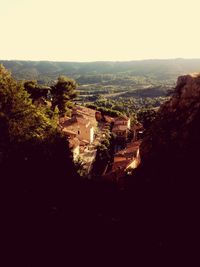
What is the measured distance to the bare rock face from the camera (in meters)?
17.9

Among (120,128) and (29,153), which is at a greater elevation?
(29,153)

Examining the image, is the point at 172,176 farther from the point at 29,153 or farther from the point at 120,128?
the point at 120,128

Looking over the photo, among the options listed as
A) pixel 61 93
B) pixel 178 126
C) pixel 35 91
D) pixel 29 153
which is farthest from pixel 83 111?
pixel 178 126

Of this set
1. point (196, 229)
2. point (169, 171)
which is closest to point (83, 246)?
point (196, 229)

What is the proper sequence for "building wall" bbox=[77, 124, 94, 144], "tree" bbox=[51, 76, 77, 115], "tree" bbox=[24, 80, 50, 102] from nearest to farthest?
"tree" bbox=[24, 80, 50, 102], "tree" bbox=[51, 76, 77, 115], "building wall" bbox=[77, 124, 94, 144]

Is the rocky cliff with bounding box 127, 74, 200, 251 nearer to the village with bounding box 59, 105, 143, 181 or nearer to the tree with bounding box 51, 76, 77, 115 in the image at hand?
the village with bounding box 59, 105, 143, 181

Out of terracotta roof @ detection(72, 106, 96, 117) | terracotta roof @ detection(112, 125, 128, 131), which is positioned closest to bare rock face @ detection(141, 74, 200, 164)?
terracotta roof @ detection(112, 125, 128, 131)

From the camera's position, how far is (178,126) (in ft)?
63.1

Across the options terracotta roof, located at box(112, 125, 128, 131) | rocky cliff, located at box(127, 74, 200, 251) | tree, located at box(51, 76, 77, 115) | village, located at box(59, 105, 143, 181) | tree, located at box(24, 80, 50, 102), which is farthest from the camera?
terracotta roof, located at box(112, 125, 128, 131)

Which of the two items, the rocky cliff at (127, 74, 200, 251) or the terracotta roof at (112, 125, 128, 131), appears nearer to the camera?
the rocky cliff at (127, 74, 200, 251)

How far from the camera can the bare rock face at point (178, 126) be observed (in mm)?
17891

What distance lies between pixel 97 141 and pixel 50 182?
4080 centimetres

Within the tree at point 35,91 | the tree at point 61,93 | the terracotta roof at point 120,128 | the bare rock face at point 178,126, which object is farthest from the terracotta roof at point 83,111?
the bare rock face at point 178,126

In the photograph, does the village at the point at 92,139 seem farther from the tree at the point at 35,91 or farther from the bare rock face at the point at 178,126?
the bare rock face at the point at 178,126
